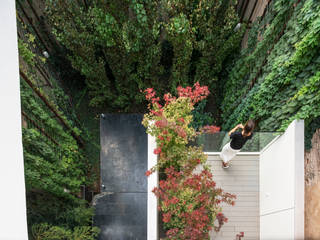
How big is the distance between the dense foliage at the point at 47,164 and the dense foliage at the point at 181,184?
174 cm

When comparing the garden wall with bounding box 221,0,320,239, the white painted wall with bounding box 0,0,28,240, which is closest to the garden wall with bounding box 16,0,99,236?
the white painted wall with bounding box 0,0,28,240

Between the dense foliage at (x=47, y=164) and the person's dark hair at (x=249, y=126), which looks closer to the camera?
the person's dark hair at (x=249, y=126)

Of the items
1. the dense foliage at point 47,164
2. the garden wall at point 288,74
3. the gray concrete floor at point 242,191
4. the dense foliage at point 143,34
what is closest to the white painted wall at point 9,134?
the dense foliage at point 47,164

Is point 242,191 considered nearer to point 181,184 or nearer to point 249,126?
point 181,184

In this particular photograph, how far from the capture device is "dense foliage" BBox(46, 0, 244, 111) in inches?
127

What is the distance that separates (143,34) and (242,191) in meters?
3.61

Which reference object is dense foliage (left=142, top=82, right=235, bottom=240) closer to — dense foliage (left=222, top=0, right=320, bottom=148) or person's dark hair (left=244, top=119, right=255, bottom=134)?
person's dark hair (left=244, top=119, right=255, bottom=134)

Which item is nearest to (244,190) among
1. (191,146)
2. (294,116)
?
(191,146)

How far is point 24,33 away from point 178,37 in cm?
310

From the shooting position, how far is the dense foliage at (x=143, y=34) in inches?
127

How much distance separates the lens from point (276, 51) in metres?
2.93

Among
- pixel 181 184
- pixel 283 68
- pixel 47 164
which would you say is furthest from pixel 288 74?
pixel 47 164

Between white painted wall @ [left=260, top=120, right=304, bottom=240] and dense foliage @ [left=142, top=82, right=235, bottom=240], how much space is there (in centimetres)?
72

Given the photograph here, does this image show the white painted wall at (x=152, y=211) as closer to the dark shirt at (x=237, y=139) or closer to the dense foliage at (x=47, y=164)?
the dark shirt at (x=237, y=139)
